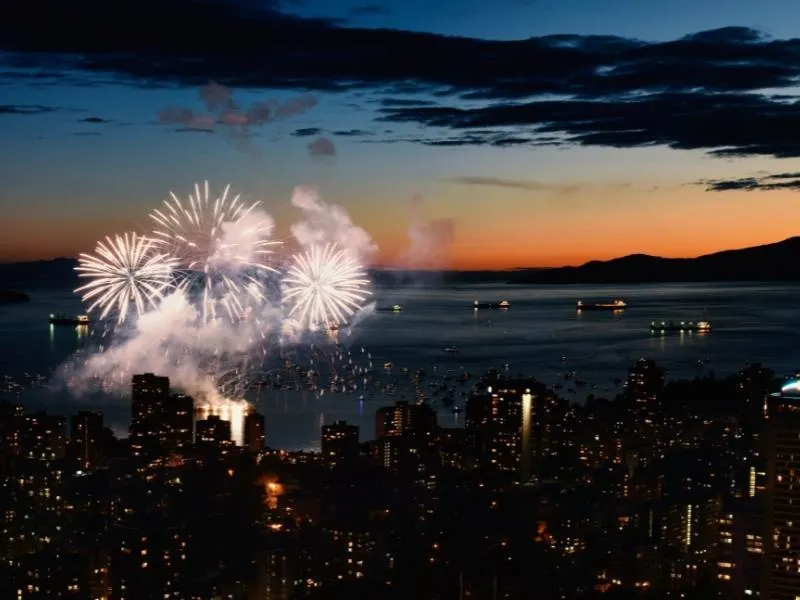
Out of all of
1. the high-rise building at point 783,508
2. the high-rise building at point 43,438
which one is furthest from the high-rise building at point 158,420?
the high-rise building at point 783,508

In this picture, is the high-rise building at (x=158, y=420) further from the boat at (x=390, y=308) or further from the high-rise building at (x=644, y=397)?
the boat at (x=390, y=308)

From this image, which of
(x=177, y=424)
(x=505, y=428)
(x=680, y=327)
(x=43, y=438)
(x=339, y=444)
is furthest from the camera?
(x=680, y=327)

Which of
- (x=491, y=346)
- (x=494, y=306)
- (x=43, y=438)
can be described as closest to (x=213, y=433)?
(x=43, y=438)

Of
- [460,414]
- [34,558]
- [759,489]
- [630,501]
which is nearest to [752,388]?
[460,414]

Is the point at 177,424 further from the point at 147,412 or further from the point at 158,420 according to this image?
the point at 147,412

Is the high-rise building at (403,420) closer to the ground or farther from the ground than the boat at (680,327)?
closer to the ground

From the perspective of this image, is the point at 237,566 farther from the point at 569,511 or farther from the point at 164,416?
the point at 164,416

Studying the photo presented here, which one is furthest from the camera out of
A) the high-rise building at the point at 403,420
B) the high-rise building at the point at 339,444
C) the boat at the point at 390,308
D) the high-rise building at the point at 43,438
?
the boat at the point at 390,308
